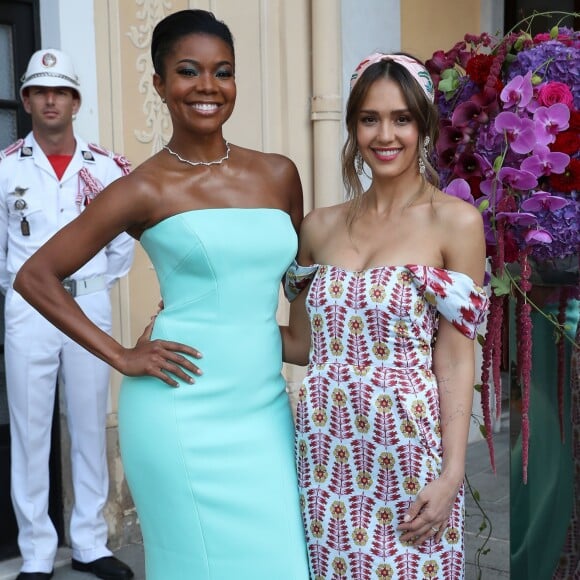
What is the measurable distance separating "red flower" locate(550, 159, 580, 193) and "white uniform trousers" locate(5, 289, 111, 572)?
232 cm

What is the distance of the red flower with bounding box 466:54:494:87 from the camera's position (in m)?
2.34

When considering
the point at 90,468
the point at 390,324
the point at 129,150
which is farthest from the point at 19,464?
the point at 390,324

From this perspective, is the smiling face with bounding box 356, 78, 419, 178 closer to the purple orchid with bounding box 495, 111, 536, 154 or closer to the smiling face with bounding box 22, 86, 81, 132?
the purple orchid with bounding box 495, 111, 536, 154

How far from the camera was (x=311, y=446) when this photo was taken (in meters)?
2.16

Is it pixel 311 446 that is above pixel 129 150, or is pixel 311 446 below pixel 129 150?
below

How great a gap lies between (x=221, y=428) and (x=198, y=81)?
0.82 meters

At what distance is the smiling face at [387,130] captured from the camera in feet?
6.96

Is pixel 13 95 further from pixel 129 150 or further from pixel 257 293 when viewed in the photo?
pixel 257 293

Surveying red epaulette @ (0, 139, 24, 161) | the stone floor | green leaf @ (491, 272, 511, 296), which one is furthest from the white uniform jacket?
green leaf @ (491, 272, 511, 296)

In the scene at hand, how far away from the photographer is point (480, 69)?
234 centimetres

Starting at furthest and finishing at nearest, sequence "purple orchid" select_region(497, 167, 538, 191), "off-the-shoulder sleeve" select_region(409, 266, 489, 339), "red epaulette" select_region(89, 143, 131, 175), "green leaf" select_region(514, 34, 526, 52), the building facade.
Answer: the building facade → "red epaulette" select_region(89, 143, 131, 175) → "green leaf" select_region(514, 34, 526, 52) → "purple orchid" select_region(497, 167, 538, 191) → "off-the-shoulder sleeve" select_region(409, 266, 489, 339)

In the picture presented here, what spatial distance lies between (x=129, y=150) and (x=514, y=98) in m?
2.59

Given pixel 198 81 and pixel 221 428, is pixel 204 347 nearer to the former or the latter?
pixel 221 428

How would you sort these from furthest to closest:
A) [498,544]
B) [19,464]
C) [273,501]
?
[498,544] → [19,464] → [273,501]
